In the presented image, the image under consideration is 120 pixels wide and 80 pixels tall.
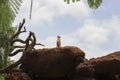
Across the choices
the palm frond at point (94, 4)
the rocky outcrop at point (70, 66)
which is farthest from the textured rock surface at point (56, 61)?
the palm frond at point (94, 4)

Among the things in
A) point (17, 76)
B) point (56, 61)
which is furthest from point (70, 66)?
point (17, 76)

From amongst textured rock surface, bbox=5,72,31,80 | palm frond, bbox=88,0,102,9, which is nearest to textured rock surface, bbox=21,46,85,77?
textured rock surface, bbox=5,72,31,80

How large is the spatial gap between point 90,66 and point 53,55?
46.7 inches

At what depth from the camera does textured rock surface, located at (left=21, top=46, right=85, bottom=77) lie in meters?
14.0

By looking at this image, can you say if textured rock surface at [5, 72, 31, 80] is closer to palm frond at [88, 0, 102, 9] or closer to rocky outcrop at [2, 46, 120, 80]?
rocky outcrop at [2, 46, 120, 80]

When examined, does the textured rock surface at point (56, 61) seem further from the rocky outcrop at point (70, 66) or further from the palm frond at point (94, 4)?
the palm frond at point (94, 4)

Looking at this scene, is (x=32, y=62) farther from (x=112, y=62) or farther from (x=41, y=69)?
(x=112, y=62)

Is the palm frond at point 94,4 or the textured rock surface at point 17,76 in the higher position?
the palm frond at point 94,4

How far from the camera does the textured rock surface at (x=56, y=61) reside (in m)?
14.0

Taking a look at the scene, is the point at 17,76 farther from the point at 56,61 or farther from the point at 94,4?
the point at 94,4

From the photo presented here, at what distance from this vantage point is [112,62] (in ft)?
45.6

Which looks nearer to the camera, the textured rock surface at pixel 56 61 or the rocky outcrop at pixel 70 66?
the rocky outcrop at pixel 70 66

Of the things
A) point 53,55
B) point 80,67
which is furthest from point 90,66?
point 53,55

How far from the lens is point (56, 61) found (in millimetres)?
14047
